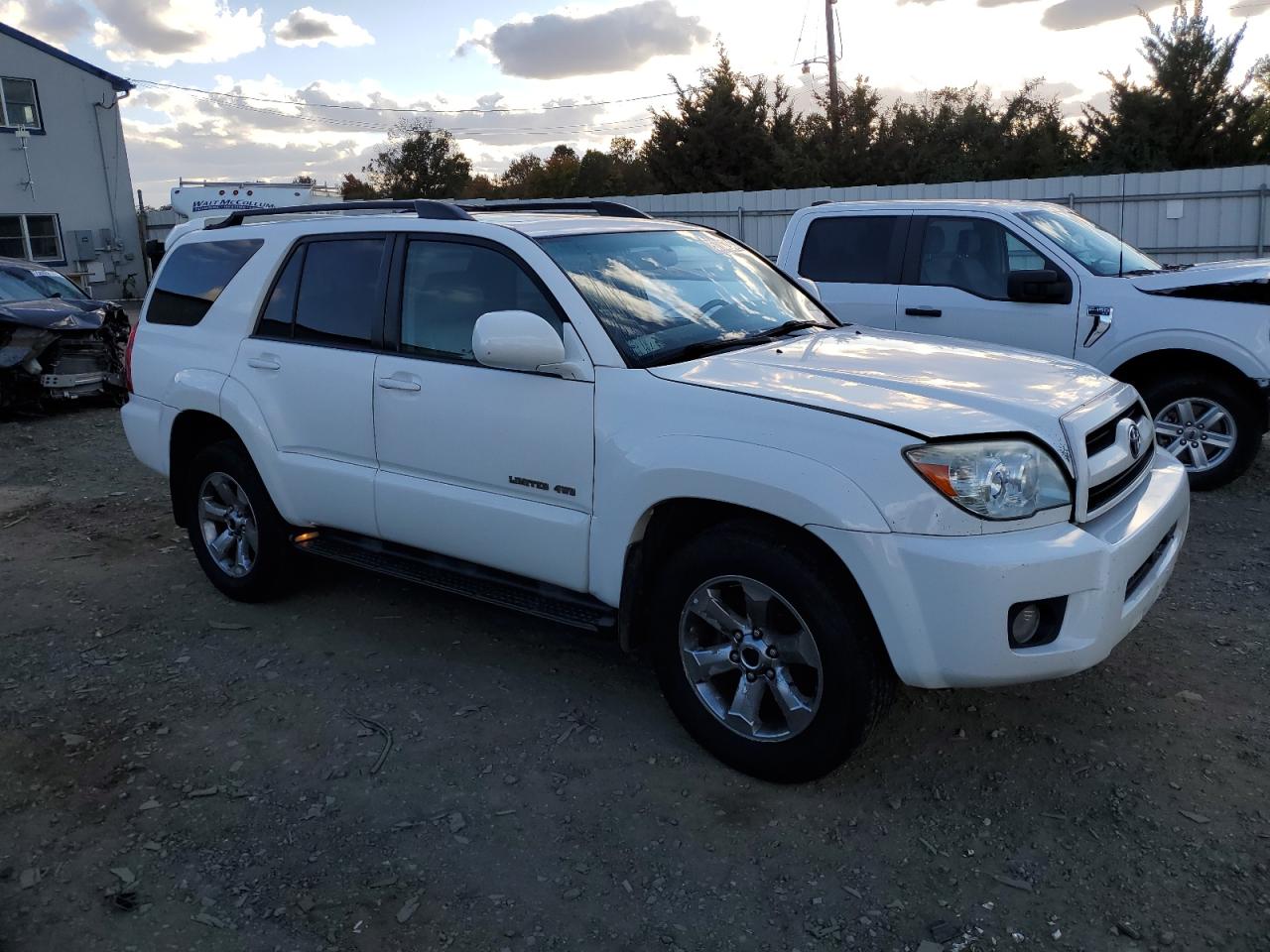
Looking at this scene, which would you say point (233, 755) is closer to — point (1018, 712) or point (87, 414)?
point (1018, 712)

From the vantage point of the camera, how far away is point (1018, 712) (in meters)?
3.89

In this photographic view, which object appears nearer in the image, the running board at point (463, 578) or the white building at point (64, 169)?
the running board at point (463, 578)

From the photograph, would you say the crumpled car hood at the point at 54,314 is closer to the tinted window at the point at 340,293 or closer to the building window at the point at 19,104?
the tinted window at the point at 340,293

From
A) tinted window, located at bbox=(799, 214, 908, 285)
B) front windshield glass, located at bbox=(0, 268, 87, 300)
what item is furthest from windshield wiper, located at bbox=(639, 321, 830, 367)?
front windshield glass, located at bbox=(0, 268, 87, 300)

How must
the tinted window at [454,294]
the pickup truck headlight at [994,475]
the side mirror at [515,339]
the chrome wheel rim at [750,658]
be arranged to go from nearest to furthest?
1. the pickup truck headlight at [994,475]
2. the chrome wheel rim at [750,658]
3. the side mirror at [515,339]
4. the tinted window at [454,294]

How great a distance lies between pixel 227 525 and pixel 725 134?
22.8m

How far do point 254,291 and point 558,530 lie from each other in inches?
87.0

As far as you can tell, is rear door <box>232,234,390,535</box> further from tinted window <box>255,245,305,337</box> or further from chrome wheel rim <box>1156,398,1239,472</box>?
chrome wheel rim <box>1156,398,1239,472</box>

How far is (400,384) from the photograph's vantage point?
13.9 feet

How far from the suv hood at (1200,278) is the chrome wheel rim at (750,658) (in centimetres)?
477

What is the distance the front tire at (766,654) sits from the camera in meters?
3.16

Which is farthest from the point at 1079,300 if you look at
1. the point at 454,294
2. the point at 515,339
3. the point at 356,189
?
the point at 356,189

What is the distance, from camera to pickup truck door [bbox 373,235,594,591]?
3.75 metres

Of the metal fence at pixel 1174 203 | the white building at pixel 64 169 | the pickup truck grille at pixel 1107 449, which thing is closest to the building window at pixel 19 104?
the white building at pixel 64 169
